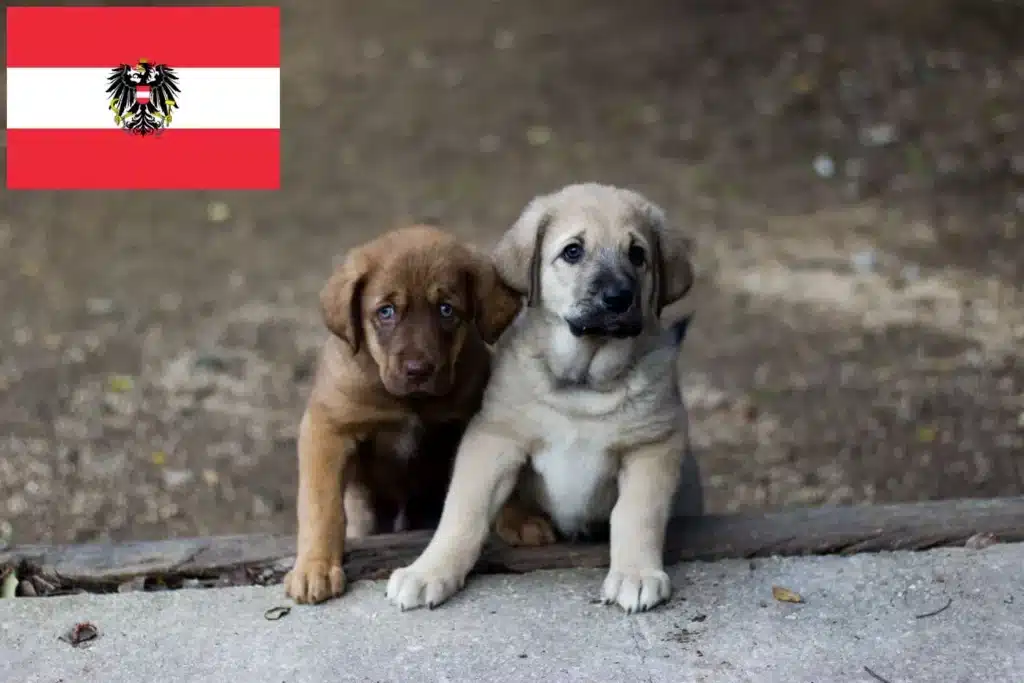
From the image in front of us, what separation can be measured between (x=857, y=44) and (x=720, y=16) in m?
1.58

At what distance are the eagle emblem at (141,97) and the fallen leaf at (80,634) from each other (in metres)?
3.17

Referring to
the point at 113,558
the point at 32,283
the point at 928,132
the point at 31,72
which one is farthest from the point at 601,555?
the point at 928,132

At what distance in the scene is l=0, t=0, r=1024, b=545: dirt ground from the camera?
6320mm

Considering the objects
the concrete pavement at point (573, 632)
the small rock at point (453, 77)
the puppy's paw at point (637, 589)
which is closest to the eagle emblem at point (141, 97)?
the concrete pavement at point (573, 632)

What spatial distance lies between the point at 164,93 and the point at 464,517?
→ 3.44m

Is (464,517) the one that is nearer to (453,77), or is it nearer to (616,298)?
(616,298)

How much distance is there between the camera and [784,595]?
3920mm

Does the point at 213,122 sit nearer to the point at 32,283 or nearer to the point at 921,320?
the point at 32,283

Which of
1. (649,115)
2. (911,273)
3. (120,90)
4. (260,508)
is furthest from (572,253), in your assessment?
(649,115)

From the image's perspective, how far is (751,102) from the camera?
1207 centimetres

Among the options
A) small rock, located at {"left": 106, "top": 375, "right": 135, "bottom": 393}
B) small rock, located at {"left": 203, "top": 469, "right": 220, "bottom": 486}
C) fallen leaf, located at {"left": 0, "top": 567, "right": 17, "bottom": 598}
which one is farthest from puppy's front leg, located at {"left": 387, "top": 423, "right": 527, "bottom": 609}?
small rock, located at {"left": 106, "top": 375, "right": 135, "bottom": 393}

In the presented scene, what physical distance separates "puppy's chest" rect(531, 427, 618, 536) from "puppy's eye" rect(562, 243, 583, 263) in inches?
20.1

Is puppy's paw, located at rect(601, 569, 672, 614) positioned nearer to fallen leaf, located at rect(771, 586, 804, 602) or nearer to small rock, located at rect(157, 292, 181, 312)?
fallen leaf, located at rect(771, 586, 804, 602)

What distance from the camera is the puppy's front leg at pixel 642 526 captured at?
379cm
